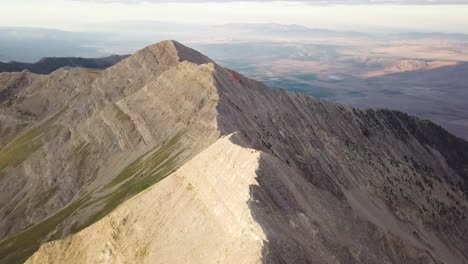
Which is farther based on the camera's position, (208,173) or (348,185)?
(348,185)

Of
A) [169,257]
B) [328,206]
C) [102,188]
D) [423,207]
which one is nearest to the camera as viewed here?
[169,257]

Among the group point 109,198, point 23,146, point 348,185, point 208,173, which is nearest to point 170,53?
point 23,146

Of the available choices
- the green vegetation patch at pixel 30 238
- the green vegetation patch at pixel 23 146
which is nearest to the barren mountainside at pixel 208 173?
the green vegetation patch at pixel 30 238

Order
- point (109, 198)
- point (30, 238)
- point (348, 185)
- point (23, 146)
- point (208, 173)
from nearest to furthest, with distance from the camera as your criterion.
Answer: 1. point (208, 173)
2. point (109, 198)
3. point (30, 238)
4. point (348, 185)
5. point (23, 146)

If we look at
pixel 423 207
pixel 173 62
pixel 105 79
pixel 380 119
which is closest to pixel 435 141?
pixel 380 119

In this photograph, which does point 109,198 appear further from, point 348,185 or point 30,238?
point 348,185

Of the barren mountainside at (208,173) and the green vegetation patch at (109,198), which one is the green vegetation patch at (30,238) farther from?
the barren mountainside at (208,173)

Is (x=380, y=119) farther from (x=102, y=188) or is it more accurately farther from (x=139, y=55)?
(x=102, y=188)

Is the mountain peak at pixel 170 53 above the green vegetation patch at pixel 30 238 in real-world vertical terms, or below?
above
